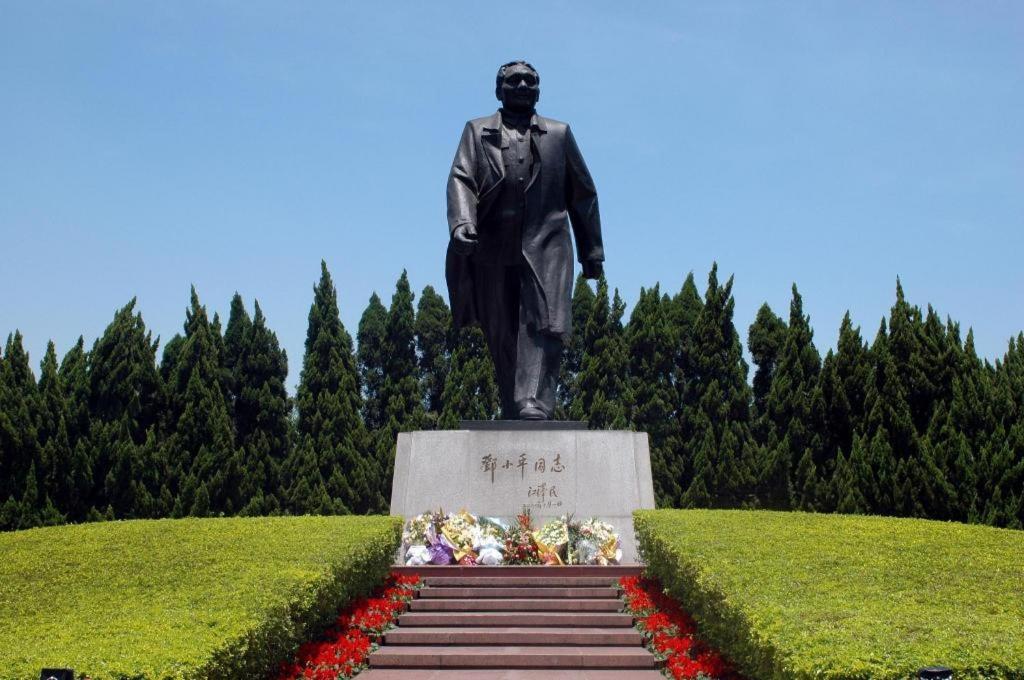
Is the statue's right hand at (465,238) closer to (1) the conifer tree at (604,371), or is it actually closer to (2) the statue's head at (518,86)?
(2) the statue's head at (518,86)

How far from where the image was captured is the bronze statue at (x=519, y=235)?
9258 millimetres

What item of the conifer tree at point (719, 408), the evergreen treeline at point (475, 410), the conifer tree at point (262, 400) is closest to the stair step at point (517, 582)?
the evergreen treeline at point (475, 410)

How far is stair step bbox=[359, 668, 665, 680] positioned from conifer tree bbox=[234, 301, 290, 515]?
39.9ft

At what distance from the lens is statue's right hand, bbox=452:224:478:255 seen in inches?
351

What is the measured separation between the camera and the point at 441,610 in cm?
736

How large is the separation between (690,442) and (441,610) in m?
11.0

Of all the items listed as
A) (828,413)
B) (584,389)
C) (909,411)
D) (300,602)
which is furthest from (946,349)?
(300,602)

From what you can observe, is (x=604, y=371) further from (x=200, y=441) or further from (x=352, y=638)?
(x=352, y=638)

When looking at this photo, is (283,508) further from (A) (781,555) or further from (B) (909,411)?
(A) (781,555)

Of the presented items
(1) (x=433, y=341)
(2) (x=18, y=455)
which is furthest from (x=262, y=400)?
(2) (x=18, y=455)

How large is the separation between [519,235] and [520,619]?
3680 millimetres

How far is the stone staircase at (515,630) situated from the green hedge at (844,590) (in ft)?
1.57

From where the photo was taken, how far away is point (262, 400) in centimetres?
1833

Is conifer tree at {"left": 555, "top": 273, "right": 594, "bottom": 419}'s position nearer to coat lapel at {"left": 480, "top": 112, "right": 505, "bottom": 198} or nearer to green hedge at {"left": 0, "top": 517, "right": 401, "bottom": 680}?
coat lapel at {"left": 480, "top": 112, "right": 505, "bottom": 198}
